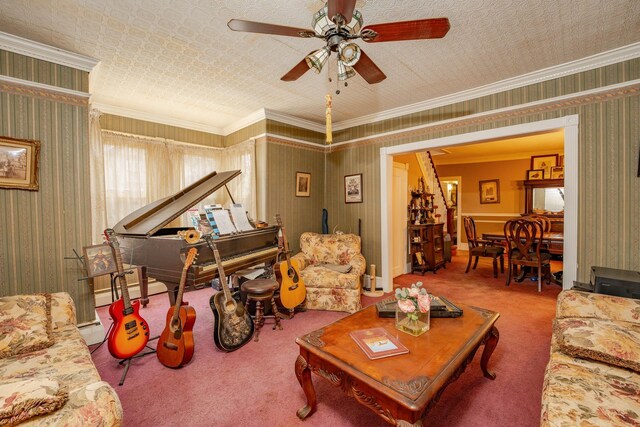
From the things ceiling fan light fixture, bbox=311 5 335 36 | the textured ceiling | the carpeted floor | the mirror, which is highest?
the textured ceiling

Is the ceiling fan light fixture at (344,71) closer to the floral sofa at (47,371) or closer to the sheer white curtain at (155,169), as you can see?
the floral sofa at (47,371)

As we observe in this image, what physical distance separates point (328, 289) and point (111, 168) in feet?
11.1

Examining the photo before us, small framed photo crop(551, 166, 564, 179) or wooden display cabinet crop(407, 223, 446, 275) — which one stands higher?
small framed photo crop(551, 166, 564, 179)

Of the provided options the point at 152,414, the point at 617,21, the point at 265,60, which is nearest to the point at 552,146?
the point at 617,21

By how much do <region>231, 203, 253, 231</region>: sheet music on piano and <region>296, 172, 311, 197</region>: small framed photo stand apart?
1.34 meters

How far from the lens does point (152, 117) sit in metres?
4.33

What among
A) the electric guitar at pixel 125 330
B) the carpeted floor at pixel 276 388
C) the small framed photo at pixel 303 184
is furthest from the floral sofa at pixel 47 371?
the small framed photo at pixel 303 184

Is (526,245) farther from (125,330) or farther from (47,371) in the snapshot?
(47,371)

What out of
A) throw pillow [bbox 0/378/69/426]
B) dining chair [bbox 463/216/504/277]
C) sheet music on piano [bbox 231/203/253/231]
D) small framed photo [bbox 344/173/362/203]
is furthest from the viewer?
dining chair [bbox 463/216/504/277]

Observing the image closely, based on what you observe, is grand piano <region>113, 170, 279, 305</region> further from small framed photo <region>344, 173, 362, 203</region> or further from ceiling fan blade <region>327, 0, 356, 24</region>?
ceiling fan blade <region>327, 0, 356, 24</region>

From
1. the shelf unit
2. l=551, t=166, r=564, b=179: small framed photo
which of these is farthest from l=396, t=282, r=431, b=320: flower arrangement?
l=551, t=166, r=564, b=179: small framed photo

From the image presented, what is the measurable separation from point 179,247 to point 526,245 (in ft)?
15.4

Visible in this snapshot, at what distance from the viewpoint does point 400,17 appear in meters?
2.16

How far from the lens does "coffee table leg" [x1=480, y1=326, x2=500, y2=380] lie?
2.06m
